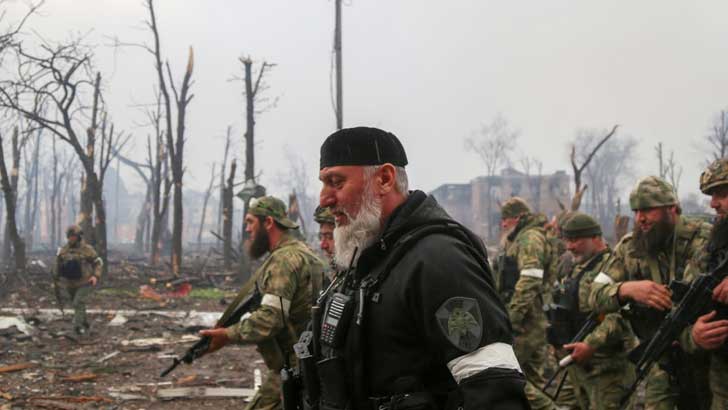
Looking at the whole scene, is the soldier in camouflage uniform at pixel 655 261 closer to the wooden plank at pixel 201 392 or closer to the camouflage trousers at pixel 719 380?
the camouflage trousers at pixel 719 380

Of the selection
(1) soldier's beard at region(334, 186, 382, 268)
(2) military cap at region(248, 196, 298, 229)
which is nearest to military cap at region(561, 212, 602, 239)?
(2) military cap at region(248, 196, 298, 229)

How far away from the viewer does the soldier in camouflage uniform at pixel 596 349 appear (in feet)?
16.2

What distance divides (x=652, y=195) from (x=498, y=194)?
62074mm

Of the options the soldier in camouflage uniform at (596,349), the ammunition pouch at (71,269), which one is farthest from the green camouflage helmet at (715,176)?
the ammunition pouch at (71,269)

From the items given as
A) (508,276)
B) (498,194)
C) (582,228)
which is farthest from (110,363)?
(498,194)

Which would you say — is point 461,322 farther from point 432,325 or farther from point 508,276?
point 508,276

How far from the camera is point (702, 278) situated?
12.2 ft

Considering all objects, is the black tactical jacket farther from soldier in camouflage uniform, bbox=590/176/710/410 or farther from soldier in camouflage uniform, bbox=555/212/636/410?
soldier in camouflage uniform, bbox=555/212/636/410

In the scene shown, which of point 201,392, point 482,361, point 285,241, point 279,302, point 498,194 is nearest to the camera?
point 482,361

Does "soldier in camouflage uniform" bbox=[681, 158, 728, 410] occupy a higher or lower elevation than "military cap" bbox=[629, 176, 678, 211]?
lower

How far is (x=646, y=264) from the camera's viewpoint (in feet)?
14.7

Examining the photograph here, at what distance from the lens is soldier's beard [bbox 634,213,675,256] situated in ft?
14.1

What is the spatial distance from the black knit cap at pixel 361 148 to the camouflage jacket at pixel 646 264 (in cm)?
258

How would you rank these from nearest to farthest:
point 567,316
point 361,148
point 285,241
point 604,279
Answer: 1. point 361,148
2. point 604,279
3. point 285,241
4. point 567,316
